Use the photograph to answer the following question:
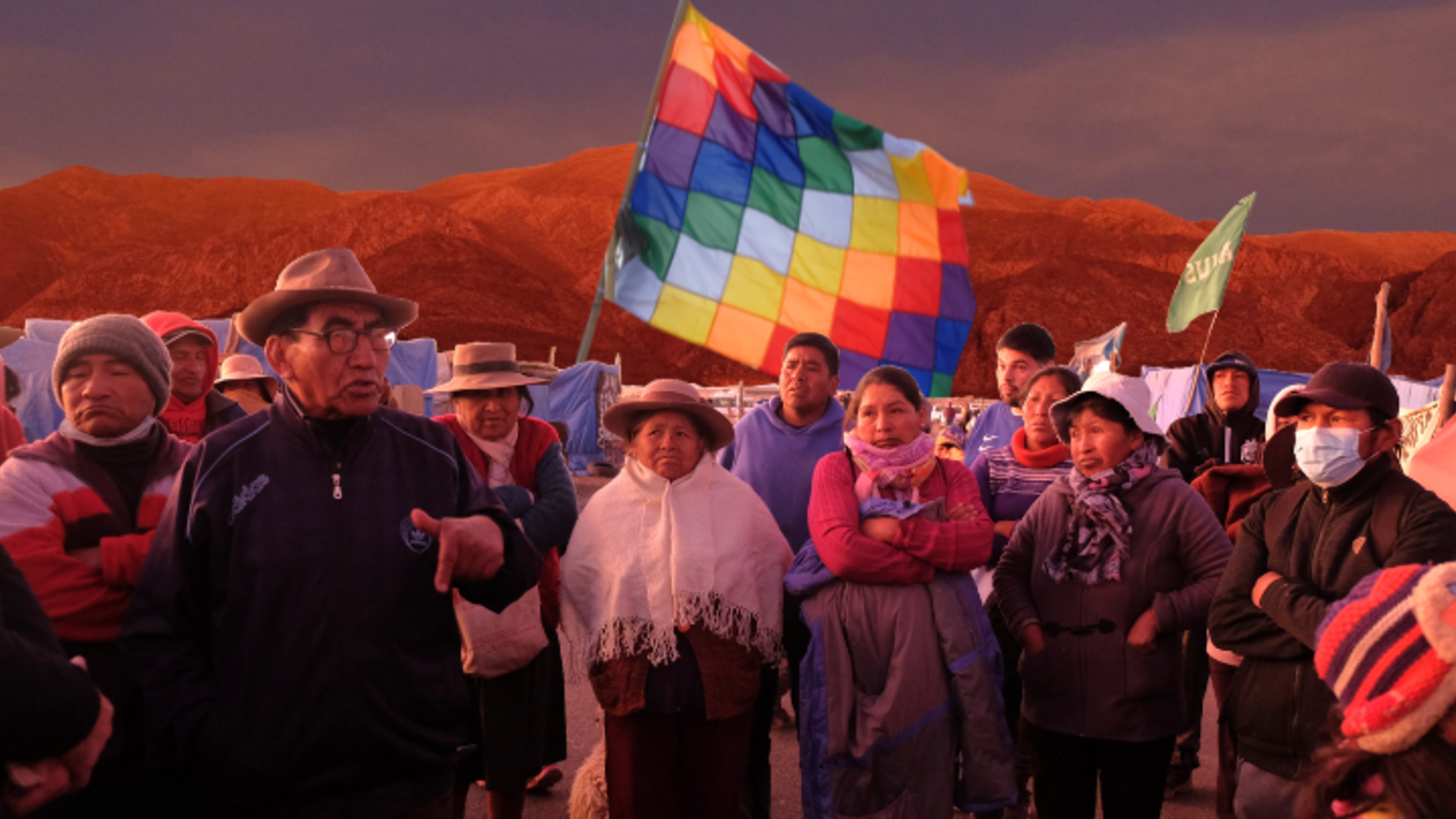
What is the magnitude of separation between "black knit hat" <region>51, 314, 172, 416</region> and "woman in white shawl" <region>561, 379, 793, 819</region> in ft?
4.37

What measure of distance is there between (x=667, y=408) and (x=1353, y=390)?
2056mm

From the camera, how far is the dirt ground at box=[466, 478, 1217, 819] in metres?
3.91

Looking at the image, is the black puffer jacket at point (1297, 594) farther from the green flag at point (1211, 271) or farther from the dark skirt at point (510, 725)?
the green flag at point (1211, 271)

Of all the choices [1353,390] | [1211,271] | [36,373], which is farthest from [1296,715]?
[36,373]

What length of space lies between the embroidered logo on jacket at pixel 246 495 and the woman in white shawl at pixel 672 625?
4.12 ft

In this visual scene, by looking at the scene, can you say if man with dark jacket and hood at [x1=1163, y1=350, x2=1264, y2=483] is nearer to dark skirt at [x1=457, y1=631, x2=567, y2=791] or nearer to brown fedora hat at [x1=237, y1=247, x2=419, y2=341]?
dark skirt at [x1=457, y1=631, x2=567, y2=791]

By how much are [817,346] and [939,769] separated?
5.77 ft

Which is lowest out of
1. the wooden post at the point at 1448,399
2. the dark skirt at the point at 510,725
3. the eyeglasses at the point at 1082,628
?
the dark skirt at the point at 510,725

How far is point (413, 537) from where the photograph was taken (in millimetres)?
2078

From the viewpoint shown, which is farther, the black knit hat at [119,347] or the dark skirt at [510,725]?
the dark skirt at [510,725]

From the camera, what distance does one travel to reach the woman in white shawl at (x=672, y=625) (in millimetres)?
2963

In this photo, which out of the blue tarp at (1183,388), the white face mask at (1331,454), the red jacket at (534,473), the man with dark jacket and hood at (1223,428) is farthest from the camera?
the blue tarp at (1183,388)

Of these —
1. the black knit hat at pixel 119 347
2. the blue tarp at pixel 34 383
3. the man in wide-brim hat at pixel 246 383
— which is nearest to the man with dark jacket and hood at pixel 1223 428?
the black knit hat at pixel 119 347

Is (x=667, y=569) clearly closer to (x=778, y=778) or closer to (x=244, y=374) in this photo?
(x=778, y=778)
